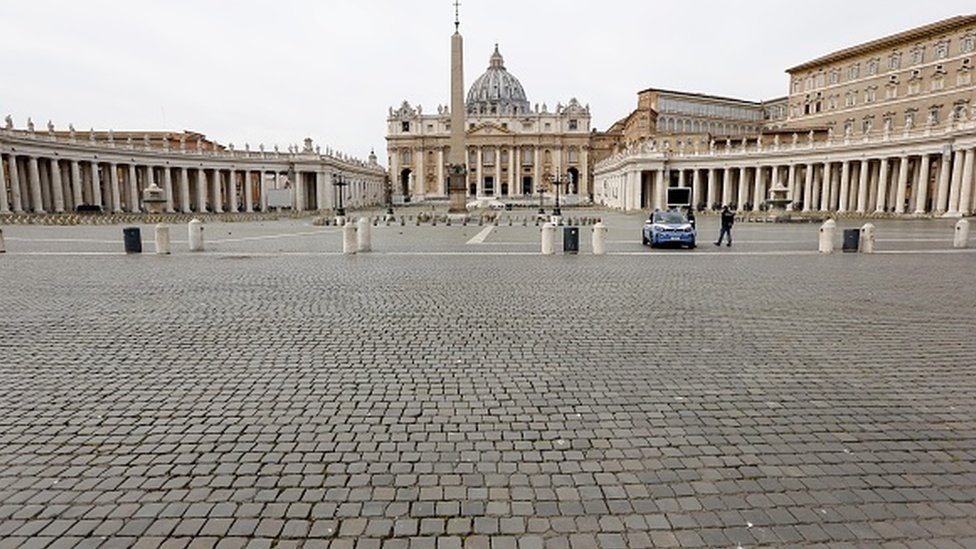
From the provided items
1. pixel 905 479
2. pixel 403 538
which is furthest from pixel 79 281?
pixel 905 479


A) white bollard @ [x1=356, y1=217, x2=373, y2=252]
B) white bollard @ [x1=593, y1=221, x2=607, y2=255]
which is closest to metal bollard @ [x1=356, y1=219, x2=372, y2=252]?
white bollard @ [x1=356, y1=217, x2=373, y2=252]

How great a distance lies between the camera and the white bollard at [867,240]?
738 inches

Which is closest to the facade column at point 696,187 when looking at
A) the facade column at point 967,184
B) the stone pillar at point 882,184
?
the stone pillar at point 882,184

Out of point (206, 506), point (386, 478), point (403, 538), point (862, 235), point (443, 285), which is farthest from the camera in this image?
point (862, 235)

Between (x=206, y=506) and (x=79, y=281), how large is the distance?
11.5 metres

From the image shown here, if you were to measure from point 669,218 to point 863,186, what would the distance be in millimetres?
42560

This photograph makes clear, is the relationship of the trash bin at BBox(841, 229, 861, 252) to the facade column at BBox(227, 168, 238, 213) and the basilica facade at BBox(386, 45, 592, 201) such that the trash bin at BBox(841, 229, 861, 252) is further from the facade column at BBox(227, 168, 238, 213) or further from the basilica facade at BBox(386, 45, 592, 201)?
the basilica facade at BBox(386, 45, 592, 201)

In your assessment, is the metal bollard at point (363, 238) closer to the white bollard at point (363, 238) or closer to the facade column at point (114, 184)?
the white bollard at point (363, 238)

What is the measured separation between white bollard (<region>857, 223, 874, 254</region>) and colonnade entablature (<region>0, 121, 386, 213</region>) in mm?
56305

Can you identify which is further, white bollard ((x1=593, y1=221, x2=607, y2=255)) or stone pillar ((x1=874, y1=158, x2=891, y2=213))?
stone pillar ((x1=874, y1=158, x2=891, y2=213))

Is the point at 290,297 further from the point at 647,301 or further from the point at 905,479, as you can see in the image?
the point at 905,479

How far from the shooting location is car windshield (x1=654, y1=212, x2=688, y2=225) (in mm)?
21828

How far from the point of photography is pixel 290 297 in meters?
10.4

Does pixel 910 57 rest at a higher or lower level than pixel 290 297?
higher
